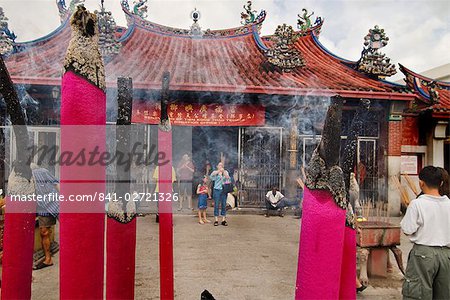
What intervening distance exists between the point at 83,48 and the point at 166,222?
83cm

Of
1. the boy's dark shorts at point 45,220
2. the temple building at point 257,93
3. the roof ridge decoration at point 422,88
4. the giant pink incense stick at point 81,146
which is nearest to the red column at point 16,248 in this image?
the giant pink incense stick at point 81,146

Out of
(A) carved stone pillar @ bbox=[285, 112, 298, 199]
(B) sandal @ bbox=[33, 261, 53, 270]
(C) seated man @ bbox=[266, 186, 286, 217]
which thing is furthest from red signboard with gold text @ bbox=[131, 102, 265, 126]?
(B) sandal @ bbox=[33, 261, 53, 270]

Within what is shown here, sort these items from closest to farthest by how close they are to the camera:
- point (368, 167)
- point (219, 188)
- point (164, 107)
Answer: point (164, 107)
point (219, 188)
point (368, 167)

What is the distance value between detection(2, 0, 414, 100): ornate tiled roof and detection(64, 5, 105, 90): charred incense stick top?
447cm

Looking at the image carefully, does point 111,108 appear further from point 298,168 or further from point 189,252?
point 298,168

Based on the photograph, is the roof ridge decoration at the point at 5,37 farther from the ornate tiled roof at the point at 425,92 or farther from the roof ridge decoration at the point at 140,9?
the ornate tiled roof at the point at 425,92

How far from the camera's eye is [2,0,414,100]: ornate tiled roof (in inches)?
260

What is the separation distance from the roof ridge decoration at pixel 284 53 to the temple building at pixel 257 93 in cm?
2

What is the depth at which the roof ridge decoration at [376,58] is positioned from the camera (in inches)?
304

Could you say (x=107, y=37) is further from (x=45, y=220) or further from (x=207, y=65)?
(x=45, y=220)

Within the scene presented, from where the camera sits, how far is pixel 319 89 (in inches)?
261

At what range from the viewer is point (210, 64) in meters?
7.82

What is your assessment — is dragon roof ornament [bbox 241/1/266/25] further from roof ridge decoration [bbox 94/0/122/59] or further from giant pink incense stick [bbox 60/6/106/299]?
giant pink incense stick [bbox 60/6/106/299]

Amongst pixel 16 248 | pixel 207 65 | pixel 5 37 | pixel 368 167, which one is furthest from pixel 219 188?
pixel 16 248
